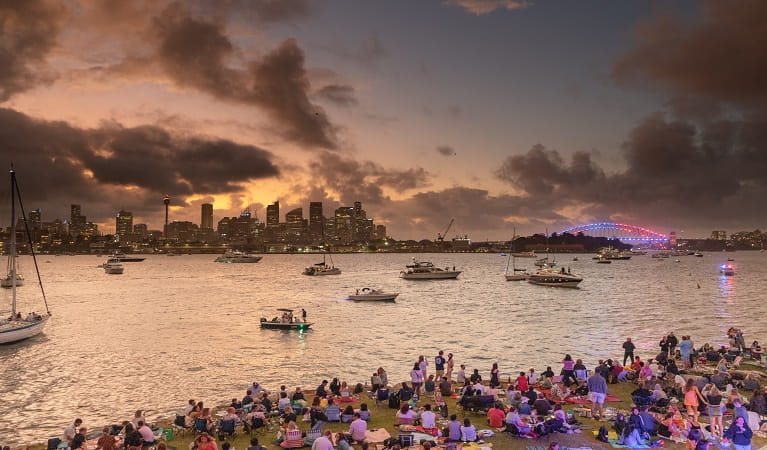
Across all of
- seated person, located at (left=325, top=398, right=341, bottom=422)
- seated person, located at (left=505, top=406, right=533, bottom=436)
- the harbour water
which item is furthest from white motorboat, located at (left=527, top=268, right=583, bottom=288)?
seated person, located at (left=325, top=398, right=341, bottom=422)

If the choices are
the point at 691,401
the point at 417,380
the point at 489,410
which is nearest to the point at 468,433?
the point at 489,410

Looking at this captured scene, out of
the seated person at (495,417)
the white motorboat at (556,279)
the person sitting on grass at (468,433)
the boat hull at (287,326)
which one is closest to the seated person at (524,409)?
the seated person at (495,417)

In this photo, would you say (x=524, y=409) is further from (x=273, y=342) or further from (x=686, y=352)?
(x=273, y=342)

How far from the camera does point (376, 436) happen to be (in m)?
18.9

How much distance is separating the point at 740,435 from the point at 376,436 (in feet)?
38.5

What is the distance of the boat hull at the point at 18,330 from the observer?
160 feet

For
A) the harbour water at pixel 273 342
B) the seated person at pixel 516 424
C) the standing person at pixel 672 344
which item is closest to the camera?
the seated person at pixel 516 424

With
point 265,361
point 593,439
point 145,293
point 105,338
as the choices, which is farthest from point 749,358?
point 145,293

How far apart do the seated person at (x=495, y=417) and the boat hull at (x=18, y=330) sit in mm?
47569

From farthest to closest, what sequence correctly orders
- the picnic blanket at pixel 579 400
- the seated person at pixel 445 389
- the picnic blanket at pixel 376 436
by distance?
the seated person at pixel 445 389 → the picnic blanket at pixel 579 400 → the picnic blanket at pixel 376 436

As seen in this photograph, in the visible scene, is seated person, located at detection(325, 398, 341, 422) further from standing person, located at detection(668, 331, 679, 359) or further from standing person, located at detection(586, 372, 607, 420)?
standing person, located at detection(668, 331, 679, 359)

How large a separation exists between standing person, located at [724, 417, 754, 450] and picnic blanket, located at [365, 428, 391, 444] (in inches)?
439

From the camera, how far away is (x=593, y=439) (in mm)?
19016

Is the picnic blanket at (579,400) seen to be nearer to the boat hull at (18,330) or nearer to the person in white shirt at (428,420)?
the person in white shirt at (428,420)
